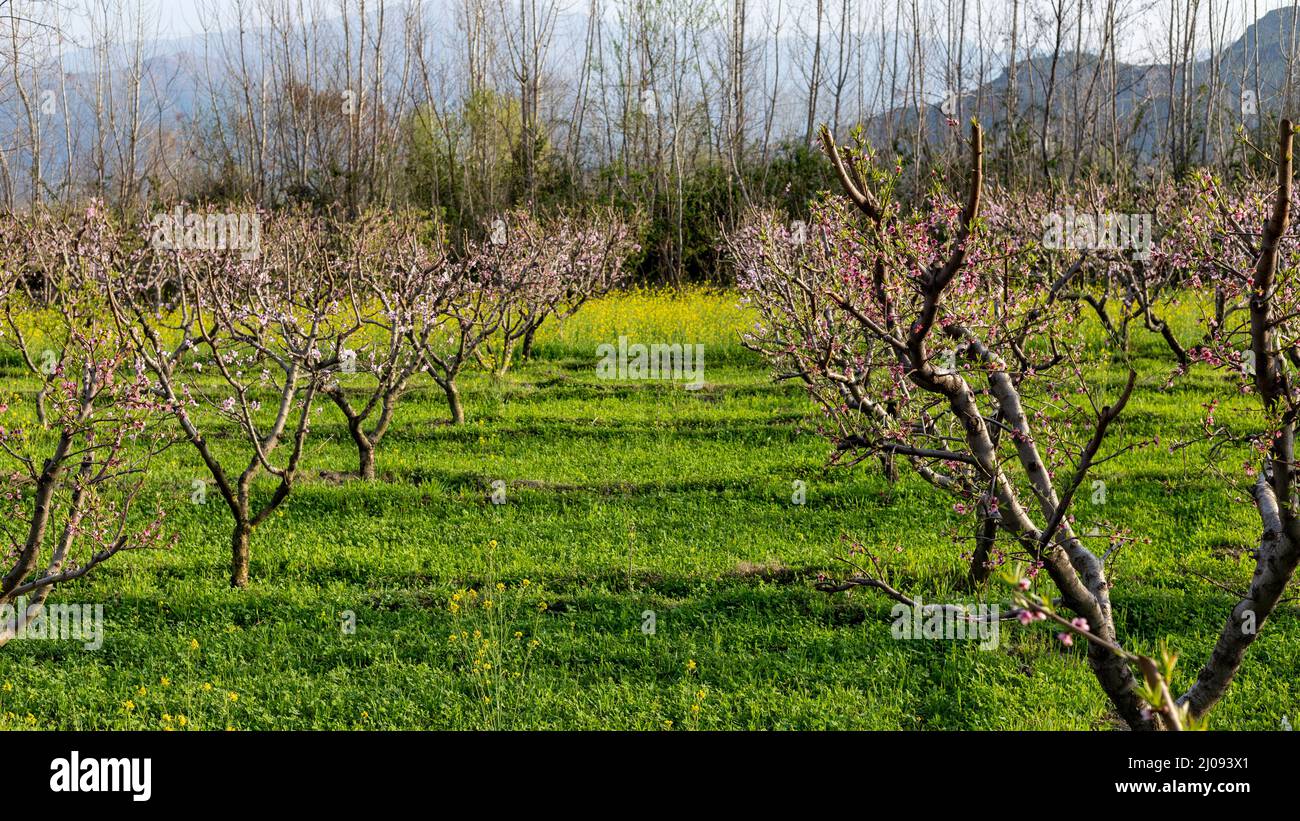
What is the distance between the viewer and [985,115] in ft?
120

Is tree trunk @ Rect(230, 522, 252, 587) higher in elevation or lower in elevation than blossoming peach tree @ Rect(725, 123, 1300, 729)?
lower

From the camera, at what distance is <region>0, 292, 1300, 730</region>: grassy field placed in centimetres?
605

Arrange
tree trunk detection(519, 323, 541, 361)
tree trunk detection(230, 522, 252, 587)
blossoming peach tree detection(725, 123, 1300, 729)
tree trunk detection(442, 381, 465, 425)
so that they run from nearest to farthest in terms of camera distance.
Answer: blossoming peach tree detection(725, 123, 1300, 729)
tree trunk detection(230, 522, 252, 587)
tree trunk detection(442, 381, 465, 425)
tree trunk detection(519, 323, 541, 361)

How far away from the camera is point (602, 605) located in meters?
7.66

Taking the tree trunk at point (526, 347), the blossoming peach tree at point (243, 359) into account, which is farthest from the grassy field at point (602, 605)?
the tree trunk at point (526, 347)

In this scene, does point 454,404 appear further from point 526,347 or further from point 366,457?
point 526,347

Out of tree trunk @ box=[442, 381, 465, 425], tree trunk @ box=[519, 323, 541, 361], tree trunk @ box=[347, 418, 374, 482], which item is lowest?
tree trunk @ box=[347, 418, 374, 482]

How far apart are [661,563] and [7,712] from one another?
459cm

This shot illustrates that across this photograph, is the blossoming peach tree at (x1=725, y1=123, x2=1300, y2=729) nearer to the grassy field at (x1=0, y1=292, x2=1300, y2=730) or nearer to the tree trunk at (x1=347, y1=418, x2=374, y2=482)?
the grassy field at (x1=0, y1=292, x2=1300, y2=730)

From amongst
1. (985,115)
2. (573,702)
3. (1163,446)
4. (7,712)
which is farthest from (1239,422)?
(985,115)

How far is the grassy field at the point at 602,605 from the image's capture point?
19.8 feet

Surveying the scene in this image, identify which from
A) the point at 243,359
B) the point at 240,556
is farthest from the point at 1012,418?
the point at 243,359

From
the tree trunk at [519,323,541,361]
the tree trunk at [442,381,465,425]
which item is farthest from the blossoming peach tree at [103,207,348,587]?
the tree trunk at [519,323,541,361]

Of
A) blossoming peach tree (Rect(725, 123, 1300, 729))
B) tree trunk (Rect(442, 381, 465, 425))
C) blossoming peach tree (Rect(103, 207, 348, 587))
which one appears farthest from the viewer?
tree trunk (Rect(442, 381, 465, 425))
